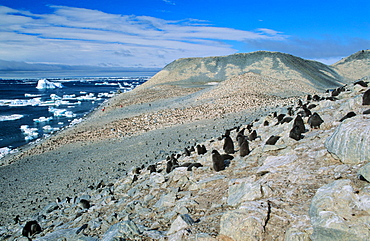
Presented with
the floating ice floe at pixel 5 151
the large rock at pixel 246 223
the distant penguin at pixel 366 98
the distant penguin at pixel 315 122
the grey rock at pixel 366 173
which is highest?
the distant penguin at pixel 366 98

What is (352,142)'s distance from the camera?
162 inches

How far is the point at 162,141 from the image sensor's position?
14.7m

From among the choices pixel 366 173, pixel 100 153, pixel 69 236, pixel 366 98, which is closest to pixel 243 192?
pixel 366 173

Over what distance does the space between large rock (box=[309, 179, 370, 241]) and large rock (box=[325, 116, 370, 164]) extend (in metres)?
0.92

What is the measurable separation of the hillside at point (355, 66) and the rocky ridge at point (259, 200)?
240 feet

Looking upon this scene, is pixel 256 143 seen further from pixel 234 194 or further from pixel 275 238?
pixel 275 238

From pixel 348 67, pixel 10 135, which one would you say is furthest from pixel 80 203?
pixel 348 67

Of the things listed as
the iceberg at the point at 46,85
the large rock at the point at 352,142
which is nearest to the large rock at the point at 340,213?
the large rock at the point at 352,142

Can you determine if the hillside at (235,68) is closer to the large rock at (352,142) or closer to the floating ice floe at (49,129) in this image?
the floating ice floe at (49,129)

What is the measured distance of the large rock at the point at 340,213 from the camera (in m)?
2.78

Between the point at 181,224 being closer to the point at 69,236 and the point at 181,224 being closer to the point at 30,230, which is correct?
the point at 69,236

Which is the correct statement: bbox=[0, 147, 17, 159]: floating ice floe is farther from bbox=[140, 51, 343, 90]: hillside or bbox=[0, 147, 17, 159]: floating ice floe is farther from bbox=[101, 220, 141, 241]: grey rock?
bbox=[140, 51, 343, 90]: hillside

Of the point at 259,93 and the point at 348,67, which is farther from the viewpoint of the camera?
the point at 348,67

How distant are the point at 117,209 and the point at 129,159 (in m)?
6.44
